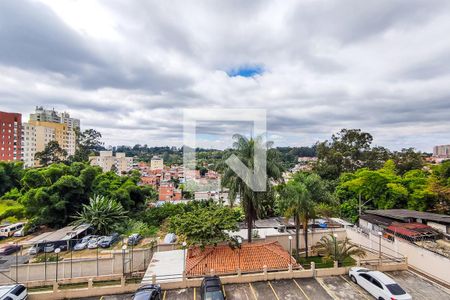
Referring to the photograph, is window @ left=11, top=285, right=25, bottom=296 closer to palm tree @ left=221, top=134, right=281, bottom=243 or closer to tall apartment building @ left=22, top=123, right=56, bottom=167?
palm tree @ left=221, top=134, right=281, bottom=243

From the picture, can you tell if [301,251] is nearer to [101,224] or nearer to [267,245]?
[267,245]

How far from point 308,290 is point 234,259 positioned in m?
3.64

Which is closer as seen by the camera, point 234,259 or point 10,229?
point 234,259

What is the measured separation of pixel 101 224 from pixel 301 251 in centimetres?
1547

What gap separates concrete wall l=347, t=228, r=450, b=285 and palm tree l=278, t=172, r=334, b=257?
4.20 m

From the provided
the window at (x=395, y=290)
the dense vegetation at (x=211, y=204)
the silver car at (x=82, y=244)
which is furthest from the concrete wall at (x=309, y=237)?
the silver car at (x=82, y=244)

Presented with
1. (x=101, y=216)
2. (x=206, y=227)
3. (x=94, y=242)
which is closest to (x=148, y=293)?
(x=206, y=227)

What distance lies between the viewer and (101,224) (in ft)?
62.3

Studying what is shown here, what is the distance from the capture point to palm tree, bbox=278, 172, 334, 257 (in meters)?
14.0

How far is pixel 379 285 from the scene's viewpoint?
939cm

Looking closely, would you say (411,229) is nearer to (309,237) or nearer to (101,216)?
(309,237)

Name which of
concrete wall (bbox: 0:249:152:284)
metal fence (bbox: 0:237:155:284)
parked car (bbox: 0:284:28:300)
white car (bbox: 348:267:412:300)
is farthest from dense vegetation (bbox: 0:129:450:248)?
parked car (bbox: 0:284:28:300)

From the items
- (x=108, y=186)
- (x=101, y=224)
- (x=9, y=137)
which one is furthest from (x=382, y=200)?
(x=9, y=137)

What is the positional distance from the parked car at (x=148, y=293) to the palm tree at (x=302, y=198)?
27.3ft
